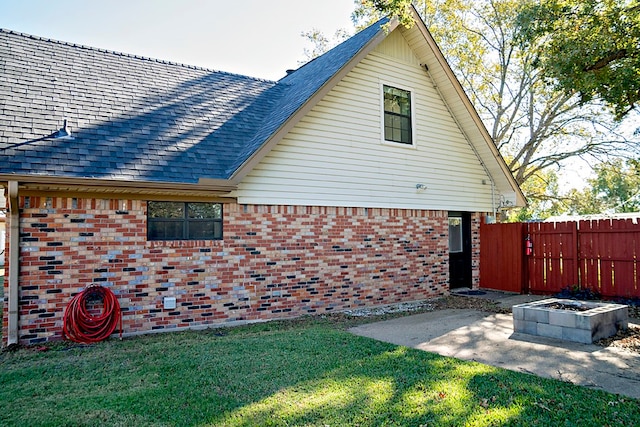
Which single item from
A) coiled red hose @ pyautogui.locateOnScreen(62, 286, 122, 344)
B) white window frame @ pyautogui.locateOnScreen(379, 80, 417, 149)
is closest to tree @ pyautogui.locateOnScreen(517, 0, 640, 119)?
white window frame @ pyautogui.locateOnScreen(379, 80, 417, 149)

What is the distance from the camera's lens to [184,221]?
764 cm

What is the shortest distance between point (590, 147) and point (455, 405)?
19590 millimetres

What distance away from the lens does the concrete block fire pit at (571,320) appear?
627 cm

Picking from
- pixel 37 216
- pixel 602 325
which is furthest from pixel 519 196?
pixel 37 216

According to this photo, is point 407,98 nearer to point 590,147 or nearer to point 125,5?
point 125,5

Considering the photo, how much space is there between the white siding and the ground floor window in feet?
→ 1.99

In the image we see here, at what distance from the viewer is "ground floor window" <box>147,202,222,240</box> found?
7383 millimetres

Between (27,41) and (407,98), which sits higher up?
(27,41)

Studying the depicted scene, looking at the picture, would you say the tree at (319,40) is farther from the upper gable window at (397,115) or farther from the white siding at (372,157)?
the upper gable window at (397,115)

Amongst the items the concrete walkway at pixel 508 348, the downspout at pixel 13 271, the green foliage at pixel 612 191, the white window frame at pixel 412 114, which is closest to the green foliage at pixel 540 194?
the green foliage at pixel 612 191

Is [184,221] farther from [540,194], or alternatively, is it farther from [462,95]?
[540,194]

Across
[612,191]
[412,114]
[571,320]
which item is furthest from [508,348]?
[612,191]

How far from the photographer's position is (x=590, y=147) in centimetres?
1959

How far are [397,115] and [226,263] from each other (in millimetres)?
5601
